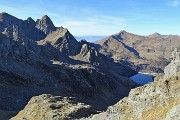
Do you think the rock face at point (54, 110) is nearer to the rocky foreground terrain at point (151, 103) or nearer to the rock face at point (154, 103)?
the rocky foreground terrain at point (151, 103)

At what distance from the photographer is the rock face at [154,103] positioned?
48688 mm

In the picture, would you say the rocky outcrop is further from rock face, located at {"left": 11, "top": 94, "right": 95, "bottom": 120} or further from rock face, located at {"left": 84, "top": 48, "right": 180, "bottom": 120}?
rock face, located at {"left": 11, "top": 94, "right": 95, "bottom": 120}

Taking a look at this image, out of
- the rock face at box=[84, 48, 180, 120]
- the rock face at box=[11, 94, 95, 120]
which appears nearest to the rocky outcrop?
the rock face at box=[84, 48, 180, 120]

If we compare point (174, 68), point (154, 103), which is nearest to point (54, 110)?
point (174, 68)

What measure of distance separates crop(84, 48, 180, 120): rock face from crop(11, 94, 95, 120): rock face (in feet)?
62.3

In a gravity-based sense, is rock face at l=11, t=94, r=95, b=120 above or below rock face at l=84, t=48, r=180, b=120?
below

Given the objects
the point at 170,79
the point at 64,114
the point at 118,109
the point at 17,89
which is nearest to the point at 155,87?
the point at 170,79

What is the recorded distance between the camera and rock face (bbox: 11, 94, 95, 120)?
3153 inches

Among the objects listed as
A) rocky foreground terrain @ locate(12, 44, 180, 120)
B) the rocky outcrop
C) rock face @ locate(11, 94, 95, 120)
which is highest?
the rocky outcrop

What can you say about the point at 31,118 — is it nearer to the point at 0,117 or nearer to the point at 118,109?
the point at 0,117

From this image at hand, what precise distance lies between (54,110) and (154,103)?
120 ft

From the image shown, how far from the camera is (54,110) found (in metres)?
84.3

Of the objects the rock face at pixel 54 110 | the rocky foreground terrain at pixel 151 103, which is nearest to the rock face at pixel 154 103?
the rocky foreground terrain at pixel 151 103

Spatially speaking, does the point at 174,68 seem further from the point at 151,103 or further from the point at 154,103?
the point at 154,103
